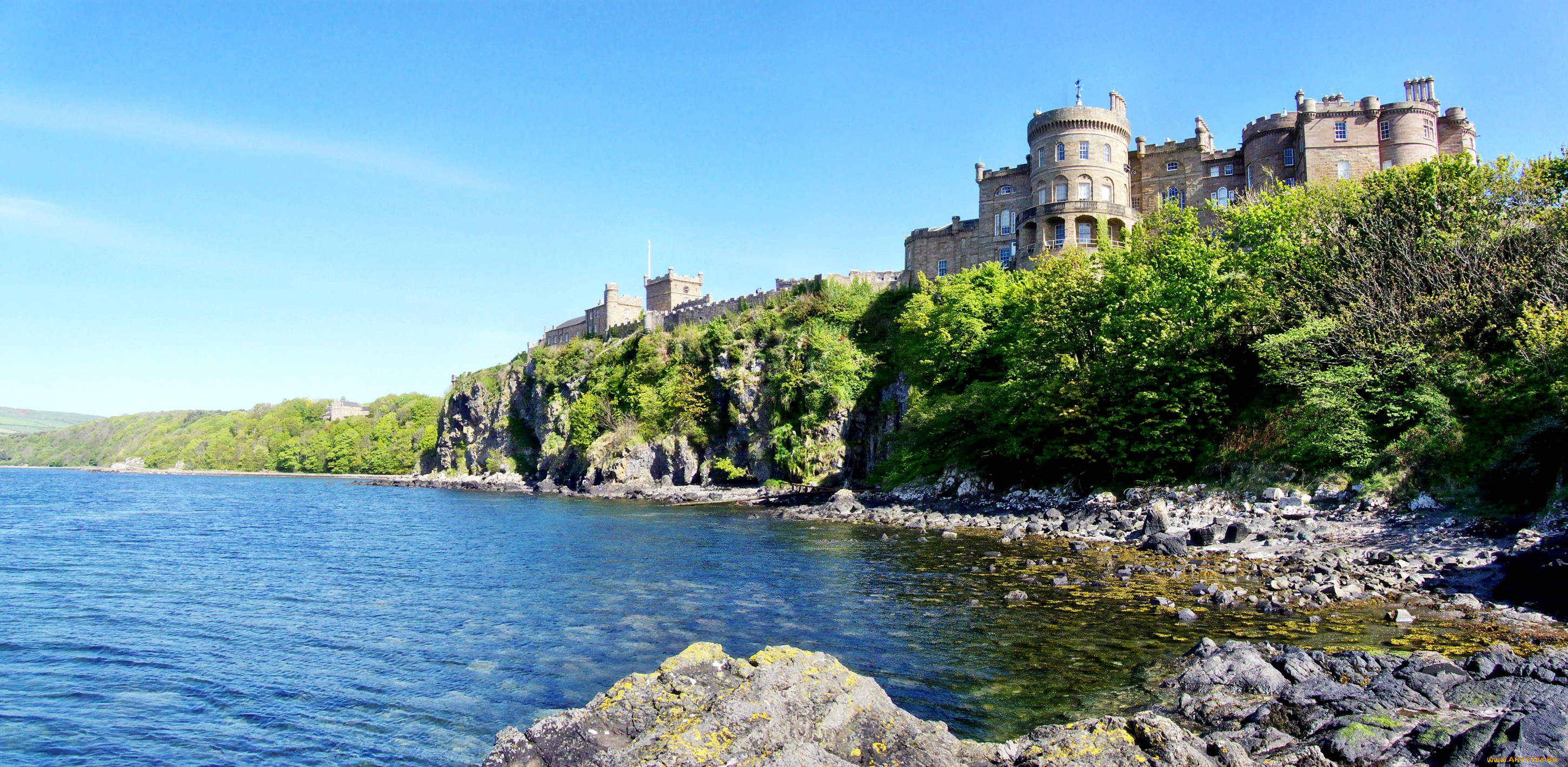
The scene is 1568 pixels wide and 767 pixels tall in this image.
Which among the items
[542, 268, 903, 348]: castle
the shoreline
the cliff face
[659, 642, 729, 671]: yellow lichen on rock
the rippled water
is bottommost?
the rippled water

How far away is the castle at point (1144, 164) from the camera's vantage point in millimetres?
48594

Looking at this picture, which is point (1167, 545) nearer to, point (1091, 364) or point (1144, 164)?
point (1091, 364)

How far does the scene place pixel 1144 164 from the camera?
59.0 meters

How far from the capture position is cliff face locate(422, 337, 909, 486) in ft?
184

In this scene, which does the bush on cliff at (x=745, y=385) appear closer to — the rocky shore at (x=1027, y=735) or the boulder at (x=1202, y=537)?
the boulder at (x=1202, y=537)

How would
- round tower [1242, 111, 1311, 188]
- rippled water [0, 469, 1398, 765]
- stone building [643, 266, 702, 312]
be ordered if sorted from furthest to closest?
stone building [643, 266, 702, 312], round tower [1242, 111, 1311, 188], rippled water [0, 469, 1398, 765]

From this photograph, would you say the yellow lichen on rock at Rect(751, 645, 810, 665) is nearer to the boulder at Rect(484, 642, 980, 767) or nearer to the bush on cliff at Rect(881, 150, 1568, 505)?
the boulder at Rect(484, 642, 980, 767)

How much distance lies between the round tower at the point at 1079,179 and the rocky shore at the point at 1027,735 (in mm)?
45758

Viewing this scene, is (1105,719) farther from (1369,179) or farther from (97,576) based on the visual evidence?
(1369,179)

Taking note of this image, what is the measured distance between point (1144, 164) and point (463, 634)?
5465cm

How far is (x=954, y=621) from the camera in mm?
17438

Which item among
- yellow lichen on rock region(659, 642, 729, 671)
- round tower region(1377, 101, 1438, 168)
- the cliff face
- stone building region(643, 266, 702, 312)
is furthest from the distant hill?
yellow lichen on rock region(659, 642, 729, 671)

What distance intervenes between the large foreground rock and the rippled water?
7.85 feet

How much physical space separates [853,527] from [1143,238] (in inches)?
744
